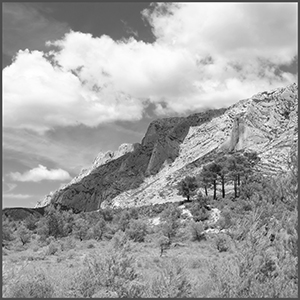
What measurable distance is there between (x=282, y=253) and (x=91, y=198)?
151899 millimetres

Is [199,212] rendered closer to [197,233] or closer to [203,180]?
[197,233]

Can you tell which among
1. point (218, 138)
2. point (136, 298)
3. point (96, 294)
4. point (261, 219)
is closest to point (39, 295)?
point (96, 294)

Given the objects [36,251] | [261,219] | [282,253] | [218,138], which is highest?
[218,138]

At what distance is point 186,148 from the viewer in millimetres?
148000

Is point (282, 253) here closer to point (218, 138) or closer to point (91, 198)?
point (218, 138)

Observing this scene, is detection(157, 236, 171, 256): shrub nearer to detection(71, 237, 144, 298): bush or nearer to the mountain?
detection(71, 237, 144, 298): bush

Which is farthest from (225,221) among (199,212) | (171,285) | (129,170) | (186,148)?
(129,170)

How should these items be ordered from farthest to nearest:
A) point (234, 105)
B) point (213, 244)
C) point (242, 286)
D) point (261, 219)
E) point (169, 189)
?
1. point (234, 105)
2. point (169, 189)
3. point (213, 244)
4. point (261, 219)
5. point (242, 286)

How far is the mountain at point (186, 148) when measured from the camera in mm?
97062

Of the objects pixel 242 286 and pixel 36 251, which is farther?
pixel 36 251

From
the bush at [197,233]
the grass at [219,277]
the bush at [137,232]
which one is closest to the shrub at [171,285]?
the grass at [219,277]

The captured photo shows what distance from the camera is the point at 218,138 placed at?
13025cm

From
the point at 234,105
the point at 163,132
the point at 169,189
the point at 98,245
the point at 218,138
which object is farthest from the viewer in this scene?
the point at 163,132

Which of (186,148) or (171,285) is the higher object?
(186,148)
